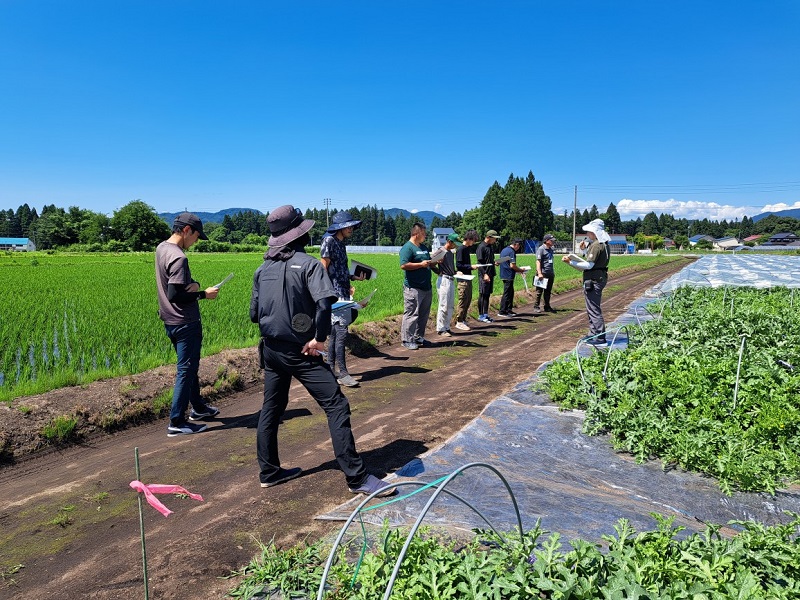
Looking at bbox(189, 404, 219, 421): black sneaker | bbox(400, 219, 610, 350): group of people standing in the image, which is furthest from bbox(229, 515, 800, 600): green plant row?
bbox(400, 219, 610, 350): group of people standing

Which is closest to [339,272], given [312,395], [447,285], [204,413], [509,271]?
[204,413]

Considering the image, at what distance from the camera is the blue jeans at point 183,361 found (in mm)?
4730

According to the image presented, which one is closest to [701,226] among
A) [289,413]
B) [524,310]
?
[524,310]

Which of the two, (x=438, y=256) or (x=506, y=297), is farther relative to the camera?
(x=506, y=297)

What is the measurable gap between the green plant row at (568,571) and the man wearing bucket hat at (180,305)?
2610 millimetres

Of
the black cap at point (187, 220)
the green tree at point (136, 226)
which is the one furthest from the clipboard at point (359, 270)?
the green tree at point (136, 226)

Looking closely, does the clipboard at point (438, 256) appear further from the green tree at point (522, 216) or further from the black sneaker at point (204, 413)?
the green tree at point (522, 216)

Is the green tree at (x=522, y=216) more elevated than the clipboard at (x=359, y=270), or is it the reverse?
the green tree at (x=522, y=216)

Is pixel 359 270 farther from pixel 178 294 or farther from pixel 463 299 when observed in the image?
pixel 463 299

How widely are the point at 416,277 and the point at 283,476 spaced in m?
4.71

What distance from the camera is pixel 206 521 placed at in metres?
3.34

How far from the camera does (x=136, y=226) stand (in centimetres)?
7944

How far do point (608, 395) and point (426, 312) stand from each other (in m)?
4.19

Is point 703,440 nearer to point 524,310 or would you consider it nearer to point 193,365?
point 193,365
